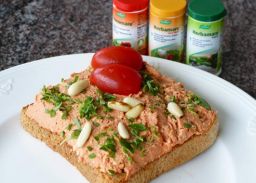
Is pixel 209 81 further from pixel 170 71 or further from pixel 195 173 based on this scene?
pixel 195 173

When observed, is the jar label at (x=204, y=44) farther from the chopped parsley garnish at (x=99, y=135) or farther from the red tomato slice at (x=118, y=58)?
the chopped parsley garnish at (x=99, y=135)

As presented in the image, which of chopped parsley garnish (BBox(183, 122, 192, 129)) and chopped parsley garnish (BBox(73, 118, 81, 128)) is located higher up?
chopped parsley garnish (BBox(73, 118, 81, 128))

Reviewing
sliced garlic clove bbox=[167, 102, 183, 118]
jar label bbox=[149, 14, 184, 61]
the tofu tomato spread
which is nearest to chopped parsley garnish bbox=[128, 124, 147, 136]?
the tofu tomato spread

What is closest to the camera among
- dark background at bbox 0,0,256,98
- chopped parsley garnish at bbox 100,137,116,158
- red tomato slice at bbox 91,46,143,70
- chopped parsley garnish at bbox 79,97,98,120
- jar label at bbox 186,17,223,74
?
chopped parsley garnish at bbox 100,137,116,158

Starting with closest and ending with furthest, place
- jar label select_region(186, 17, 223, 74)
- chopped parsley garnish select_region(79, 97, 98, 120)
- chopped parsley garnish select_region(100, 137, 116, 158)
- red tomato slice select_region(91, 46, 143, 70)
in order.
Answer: chopped parsley garnish select_region(100, 137, 116, 158), chopped parsley garnish select_region(79, 97, 98, 120), red tomato slice select_region(91, 46, 143, 70), jar label select_region(186, 17, 223, 74)

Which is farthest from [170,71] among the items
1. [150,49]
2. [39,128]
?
[39,128]

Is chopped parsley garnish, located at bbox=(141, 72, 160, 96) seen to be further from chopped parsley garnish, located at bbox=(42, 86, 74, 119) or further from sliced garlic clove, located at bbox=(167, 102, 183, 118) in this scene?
chopped parsley garnish, located at bbox=(42, 86, 74, 119)

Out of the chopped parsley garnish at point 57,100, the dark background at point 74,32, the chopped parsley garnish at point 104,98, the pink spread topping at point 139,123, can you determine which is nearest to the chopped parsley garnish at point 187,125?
the pink spread topping at point 139,123
